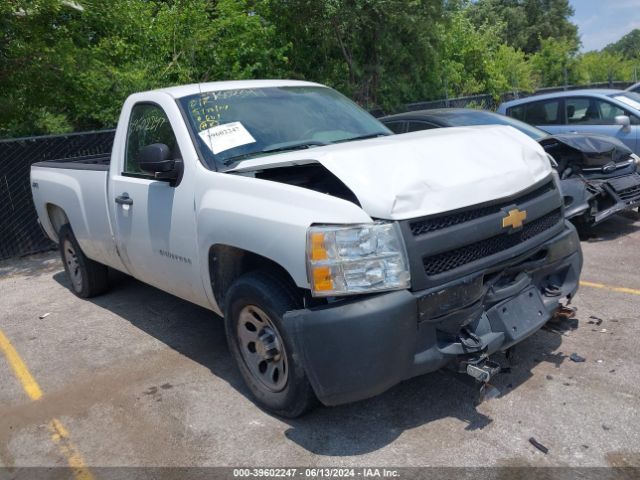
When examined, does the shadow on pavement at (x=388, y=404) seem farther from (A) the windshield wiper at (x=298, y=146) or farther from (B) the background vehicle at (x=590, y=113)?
(B) the background vehicle at (x=590, y=113)

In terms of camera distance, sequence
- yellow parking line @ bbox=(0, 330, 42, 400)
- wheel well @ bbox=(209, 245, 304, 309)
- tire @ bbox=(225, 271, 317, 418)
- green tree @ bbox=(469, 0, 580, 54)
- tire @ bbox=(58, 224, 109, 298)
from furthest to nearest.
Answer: green tree @ bbox=(469, 0, 580, 54)
tire @ bbox=(58, 224, 109, 298)
yellow parking line @ bbox=(0, 330, 42, 400)
wheel well @ bbox=(209, 245, 304, 309)
tire @ bbox=(225, 271, 317, 418)

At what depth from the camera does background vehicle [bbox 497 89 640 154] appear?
8.82 m

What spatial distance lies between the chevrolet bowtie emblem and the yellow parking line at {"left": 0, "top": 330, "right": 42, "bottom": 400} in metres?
3.38

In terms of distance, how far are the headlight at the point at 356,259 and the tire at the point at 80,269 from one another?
392 centimetres

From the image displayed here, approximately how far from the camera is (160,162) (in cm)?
404

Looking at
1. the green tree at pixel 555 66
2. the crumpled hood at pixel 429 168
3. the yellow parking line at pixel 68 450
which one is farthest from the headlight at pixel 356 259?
the green tree at pixel 555 66

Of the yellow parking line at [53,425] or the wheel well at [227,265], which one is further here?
the wheel well at [227,265]

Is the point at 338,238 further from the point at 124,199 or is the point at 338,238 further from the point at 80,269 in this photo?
the point at 80,269

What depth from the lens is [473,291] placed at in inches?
130

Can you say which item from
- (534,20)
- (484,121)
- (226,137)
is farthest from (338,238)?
(534,20)

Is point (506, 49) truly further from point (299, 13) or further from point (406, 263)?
point (406, 263)

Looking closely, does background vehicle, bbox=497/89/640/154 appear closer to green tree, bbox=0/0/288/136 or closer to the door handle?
green tree, bbox=0/0/288/136

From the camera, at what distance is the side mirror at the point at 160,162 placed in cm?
405

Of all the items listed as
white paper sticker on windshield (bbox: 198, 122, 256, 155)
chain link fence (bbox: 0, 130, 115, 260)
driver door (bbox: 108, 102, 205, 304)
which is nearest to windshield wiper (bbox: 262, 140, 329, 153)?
white paper sticker on windshield (bbox: 198, 122, 256, 155)
